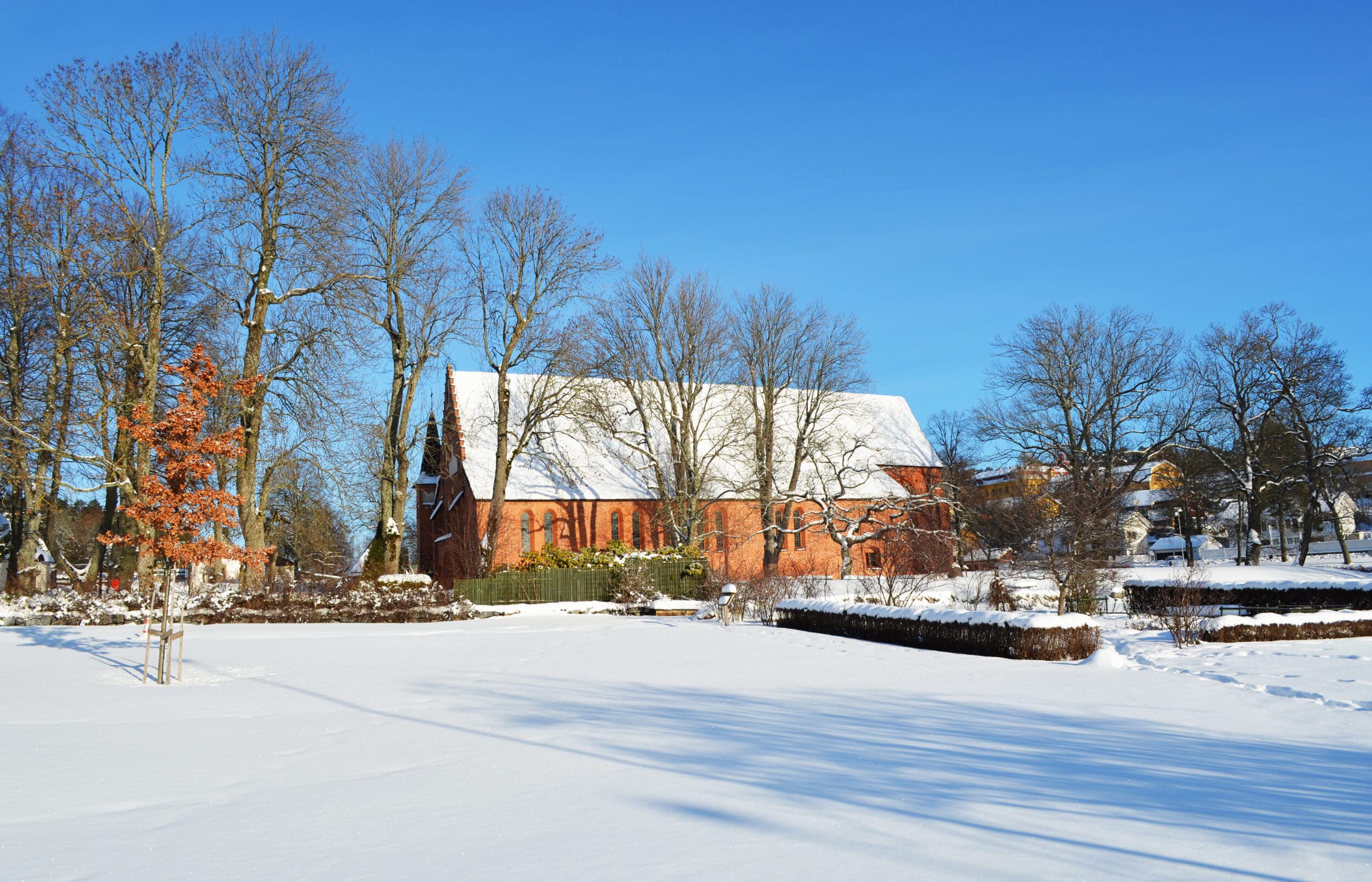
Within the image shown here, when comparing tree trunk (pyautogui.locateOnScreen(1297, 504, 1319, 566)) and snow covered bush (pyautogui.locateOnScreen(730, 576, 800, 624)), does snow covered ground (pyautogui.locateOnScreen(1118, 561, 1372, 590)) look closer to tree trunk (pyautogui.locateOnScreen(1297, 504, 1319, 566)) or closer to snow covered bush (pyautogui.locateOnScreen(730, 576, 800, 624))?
tree trunk (pyautogui.locateOnScreen(1297, 504, 1319, 566))

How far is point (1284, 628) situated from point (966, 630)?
584 centimetres

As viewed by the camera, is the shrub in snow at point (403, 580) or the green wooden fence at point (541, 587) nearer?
the shrub in snow at point (403, 580)

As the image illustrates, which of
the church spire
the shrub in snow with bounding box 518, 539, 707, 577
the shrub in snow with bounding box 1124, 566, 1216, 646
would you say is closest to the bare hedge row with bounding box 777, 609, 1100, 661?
the shrub in snow with bounding box 1124, 566, 1216, 646

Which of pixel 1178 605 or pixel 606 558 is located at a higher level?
pixel 606 558

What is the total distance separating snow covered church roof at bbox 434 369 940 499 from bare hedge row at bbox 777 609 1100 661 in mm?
17708

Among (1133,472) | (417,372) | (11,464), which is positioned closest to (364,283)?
(417,372)

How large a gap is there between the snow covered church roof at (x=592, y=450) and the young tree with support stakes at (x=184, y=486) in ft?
67.7

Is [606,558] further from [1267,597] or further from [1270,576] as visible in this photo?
[1270,576]

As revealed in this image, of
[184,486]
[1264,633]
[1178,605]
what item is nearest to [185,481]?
[184,486]

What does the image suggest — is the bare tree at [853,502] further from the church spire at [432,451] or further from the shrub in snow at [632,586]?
the church spire at [432,451]

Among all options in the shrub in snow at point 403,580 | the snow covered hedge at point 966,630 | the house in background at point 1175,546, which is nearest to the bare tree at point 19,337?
the shrub in snow at point 403,580

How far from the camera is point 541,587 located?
31.1 meters

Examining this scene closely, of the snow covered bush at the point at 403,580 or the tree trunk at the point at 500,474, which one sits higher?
the tree trunk at the point at 500,474

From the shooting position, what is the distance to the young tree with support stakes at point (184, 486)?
14.7 meters
